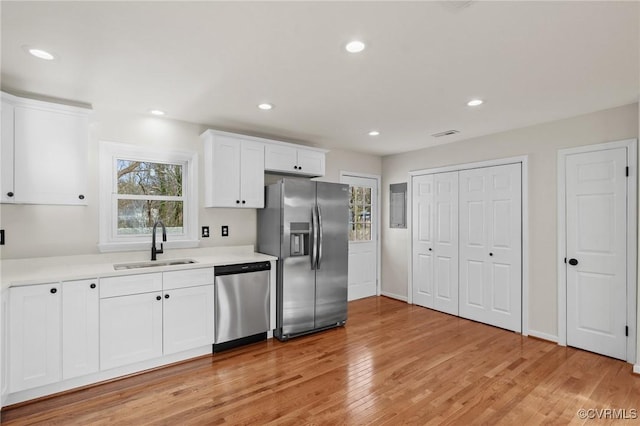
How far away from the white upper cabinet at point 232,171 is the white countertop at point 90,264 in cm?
60

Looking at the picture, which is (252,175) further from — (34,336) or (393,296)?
A: (393,296)

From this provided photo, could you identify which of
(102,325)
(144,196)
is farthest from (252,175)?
(102,325)

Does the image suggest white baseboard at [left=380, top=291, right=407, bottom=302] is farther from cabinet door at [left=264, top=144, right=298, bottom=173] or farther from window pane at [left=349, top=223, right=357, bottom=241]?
cabinet door at [left=264, top=144, right=298, bottom=173]

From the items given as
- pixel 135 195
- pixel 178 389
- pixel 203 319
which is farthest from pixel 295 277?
pixel 135 195

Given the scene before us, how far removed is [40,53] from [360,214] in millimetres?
4323

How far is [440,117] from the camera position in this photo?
349 cm

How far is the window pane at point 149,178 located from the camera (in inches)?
135

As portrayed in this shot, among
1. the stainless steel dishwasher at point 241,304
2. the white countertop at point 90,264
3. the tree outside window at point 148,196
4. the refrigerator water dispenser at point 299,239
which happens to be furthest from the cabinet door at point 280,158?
the stainless steel dishwasher at point 241,304

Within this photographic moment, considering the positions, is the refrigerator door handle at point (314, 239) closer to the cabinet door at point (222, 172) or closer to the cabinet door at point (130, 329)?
the cabinet door at point (222, 172)

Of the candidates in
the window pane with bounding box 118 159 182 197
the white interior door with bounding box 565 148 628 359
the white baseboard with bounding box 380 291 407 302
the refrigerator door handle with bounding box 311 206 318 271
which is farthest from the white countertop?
A: the white interior door with bounding box 565 148 628 359

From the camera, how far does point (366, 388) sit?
2602mm

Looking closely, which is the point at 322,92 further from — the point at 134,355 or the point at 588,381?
the point at 588,381

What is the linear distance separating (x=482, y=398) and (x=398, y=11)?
2708 millimetres

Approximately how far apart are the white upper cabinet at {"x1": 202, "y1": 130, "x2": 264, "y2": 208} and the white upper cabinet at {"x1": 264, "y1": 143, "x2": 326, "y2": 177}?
0.41 ft
